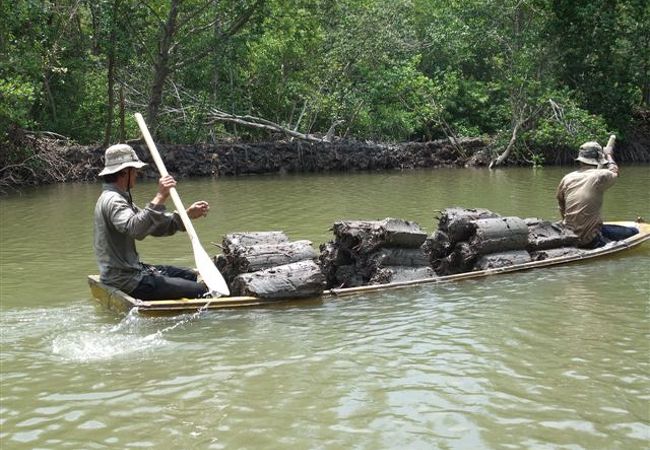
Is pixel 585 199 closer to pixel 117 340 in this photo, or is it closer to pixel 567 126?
pixel 117 340

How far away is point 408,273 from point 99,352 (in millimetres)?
3047

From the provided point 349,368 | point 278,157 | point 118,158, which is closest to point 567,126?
point 278,157

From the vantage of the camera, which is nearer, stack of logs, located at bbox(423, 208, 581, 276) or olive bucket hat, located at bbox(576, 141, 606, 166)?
stack of logs, located at bbox(423, 208, 581, 276)

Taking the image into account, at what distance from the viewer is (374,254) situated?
7242 mm

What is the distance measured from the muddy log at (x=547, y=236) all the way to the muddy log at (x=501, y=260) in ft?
1.21

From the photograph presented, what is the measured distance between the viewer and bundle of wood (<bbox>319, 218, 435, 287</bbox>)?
7117mm

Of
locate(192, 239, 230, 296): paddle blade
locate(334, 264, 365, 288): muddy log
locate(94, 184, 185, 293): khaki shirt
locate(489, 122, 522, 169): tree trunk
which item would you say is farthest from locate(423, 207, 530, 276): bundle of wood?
locate(489, 122, 522, 169): tree trunk

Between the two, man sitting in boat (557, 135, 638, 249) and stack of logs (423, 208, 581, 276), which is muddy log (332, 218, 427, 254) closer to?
stack of logs (423, 208, 581, 276)

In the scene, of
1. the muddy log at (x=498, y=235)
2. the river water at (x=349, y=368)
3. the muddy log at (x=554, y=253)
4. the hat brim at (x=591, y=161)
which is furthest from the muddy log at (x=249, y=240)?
the hat brim at (x=591, y=161)

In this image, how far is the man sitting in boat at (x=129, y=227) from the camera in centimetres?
576

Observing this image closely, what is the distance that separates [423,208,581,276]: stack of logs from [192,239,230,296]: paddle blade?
2.68 meters

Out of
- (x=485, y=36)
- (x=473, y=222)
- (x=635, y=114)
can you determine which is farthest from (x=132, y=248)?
(x=635, y=114)

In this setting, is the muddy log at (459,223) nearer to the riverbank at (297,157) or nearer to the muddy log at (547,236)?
the muddy log at (547,236)

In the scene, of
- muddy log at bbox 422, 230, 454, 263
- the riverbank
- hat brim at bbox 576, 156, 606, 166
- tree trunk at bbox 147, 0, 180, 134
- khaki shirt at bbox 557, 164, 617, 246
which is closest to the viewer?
muddy log at bbox 422, 230, 454, 263
